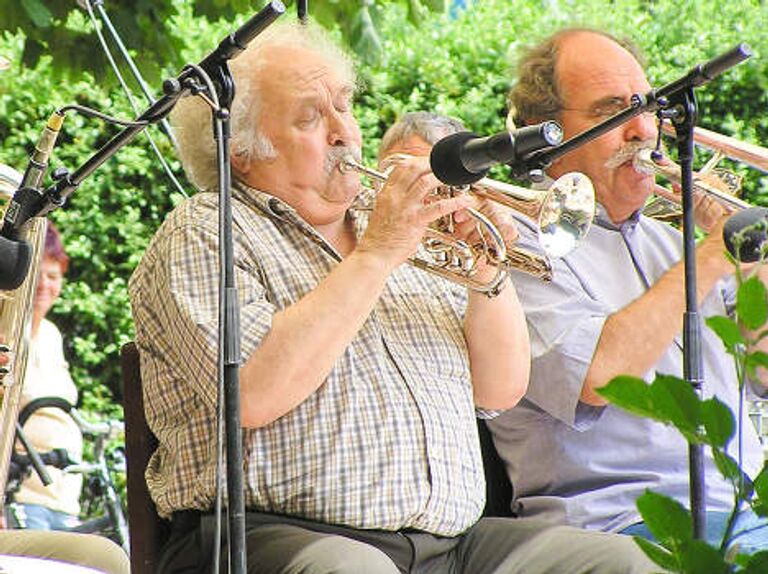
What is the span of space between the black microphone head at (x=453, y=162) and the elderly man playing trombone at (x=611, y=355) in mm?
855

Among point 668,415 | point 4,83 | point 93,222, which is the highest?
point 4,83

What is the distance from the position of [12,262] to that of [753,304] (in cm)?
132

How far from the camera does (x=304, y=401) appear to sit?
2691 mm

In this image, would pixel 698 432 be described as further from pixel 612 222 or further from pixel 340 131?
pixel 612 222

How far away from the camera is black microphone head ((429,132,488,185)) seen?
227 cm

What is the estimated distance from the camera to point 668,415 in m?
1.20

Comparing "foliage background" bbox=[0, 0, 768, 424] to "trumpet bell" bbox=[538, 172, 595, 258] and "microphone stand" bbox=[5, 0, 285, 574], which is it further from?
"microphone stand" bbox=[5, 0, 285, 574]

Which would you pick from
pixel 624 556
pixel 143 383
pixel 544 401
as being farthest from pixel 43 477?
pixel 624 556

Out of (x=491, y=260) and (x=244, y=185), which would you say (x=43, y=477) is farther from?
(x=491, y=260)

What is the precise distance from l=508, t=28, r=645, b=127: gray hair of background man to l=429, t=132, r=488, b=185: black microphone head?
1.28m

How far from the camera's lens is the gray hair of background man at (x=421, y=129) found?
4.00 metres

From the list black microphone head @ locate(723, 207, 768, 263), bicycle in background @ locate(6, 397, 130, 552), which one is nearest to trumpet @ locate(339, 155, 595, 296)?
black microphone head @ locate(723, 207, 768, 263)

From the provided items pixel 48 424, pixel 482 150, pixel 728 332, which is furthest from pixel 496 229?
pixel 48 424

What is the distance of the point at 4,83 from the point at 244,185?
4.33 metres
